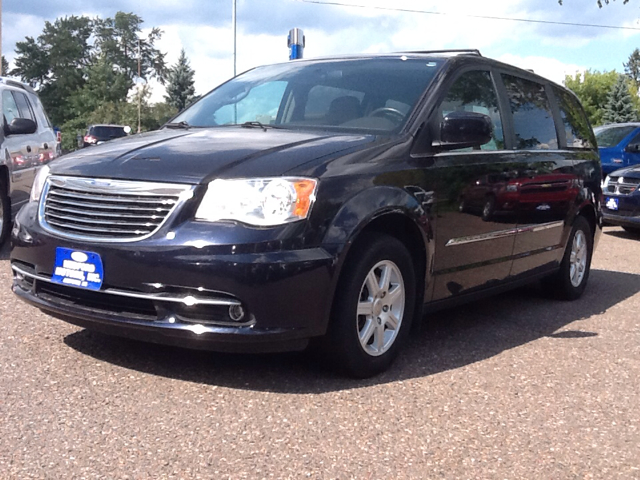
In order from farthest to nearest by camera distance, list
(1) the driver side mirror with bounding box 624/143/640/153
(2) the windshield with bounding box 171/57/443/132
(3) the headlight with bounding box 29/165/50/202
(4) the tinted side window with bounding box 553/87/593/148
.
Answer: (1) the driver side mirror with bounding box 624/143/640/153
(4) the tinted side window with bounding box 553/87/593/148
(2) the windshield with bounding box 171/57/443/132
(3) the headlight with bounding box 29/165/50/202

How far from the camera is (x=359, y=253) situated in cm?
392

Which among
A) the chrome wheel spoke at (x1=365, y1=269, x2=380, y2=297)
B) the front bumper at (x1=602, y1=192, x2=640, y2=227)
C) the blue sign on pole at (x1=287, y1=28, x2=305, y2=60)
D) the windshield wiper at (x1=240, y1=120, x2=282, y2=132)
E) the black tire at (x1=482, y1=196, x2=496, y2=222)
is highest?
the blue sign on pole at (x1=287, y1=28, x2=305, y2=60)

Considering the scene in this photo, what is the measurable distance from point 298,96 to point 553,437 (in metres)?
2.61

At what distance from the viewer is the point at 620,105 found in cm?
6606

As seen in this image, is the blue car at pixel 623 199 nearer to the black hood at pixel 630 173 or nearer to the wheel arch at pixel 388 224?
the black hood at pixel 630 173

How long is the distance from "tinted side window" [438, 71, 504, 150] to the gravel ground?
1329mm

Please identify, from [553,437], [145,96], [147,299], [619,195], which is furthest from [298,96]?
[145,96]

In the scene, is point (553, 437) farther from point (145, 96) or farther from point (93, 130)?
point (145, 96)

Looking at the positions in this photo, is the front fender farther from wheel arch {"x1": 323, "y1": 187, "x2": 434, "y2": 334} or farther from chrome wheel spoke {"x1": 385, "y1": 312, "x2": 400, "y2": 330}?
chrome wheel spoke {"x1": 385, "y1": 312, "x2": 400, "y2": 330}

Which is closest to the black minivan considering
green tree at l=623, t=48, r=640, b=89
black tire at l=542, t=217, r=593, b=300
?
black tire at l=542, t=217, r=593, b=300

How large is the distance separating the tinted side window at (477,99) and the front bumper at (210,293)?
62.6 inches

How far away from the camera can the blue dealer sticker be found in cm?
375

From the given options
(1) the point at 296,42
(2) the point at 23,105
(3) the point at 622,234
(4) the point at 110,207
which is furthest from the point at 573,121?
(1) the point at 296,42

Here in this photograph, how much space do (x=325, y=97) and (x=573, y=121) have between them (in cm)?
282
